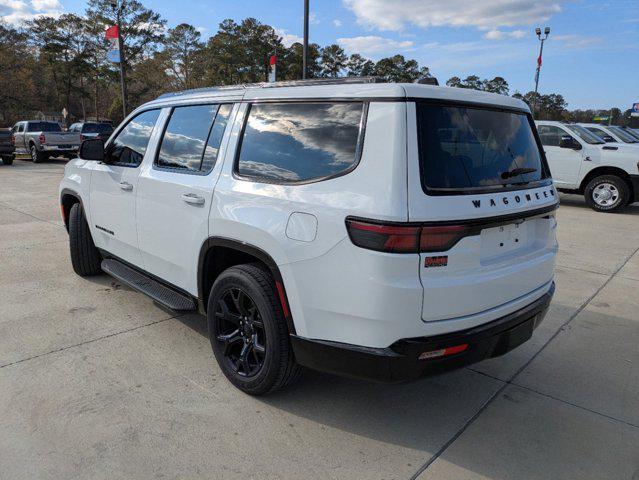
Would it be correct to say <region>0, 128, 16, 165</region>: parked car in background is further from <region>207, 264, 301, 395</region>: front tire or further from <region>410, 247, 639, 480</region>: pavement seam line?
<region>410, 247, 639, 480</region>: pavement seam line


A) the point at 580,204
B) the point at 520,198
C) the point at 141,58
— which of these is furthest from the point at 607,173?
the point at 141,58

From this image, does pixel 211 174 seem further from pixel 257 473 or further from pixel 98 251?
pixel 98 251

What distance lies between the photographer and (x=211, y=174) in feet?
10.1

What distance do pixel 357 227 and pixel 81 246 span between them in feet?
12.4

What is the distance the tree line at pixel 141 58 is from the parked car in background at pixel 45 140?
29.2 metres

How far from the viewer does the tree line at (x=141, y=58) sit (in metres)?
49.4

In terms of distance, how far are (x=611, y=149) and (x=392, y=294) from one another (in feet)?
33.5

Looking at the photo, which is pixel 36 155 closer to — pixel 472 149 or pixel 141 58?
pixel 472 149

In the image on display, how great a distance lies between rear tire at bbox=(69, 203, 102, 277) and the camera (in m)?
4.88

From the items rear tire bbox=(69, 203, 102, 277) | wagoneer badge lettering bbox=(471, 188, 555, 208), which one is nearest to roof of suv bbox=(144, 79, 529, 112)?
wagoneer badge lettering bbox=(471, 188, 555, 208)

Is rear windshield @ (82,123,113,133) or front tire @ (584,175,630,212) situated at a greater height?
rear windshield @ (82,123,113,133)

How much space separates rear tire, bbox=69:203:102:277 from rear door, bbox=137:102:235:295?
143cm

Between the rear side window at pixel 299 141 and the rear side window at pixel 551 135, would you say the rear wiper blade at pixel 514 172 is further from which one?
the rear side window at pixel 551 135

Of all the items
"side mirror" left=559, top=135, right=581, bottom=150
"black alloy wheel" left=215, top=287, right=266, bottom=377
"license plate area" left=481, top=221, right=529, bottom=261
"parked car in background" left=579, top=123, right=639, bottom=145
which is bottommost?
"black alloy wheel" left=215, top=287, right=266, bottom=377
